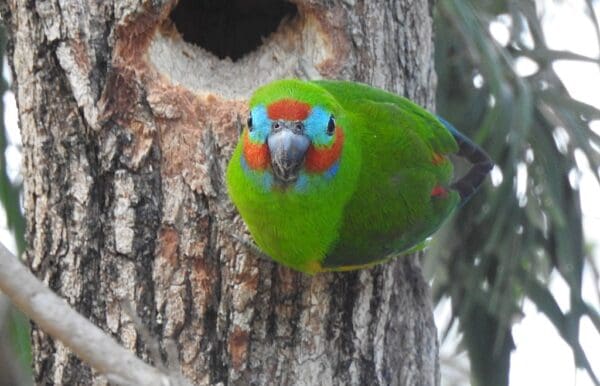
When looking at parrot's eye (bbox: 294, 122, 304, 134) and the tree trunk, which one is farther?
the tree trunk

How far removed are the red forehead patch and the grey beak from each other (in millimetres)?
19

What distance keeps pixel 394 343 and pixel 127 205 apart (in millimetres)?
853

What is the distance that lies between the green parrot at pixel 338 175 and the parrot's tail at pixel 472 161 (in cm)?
7

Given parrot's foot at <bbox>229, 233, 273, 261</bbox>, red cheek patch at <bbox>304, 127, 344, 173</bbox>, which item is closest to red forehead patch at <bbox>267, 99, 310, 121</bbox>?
red cheek patch at <bbox>304, 127, 344, 173</bbox>

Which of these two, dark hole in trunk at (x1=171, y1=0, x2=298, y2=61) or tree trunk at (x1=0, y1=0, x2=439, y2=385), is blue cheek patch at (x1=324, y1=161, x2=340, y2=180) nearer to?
tree trunk at (x1=0, y1=0, x2=439, y2=385)

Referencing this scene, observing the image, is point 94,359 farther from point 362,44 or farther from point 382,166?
point 362,44

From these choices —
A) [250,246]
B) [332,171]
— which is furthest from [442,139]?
[250,246]

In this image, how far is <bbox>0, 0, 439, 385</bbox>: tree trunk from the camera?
2.83 metres

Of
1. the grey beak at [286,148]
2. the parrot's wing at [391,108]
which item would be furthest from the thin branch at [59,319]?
the parrot's wing at [391,108]

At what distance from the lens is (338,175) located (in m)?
2.74

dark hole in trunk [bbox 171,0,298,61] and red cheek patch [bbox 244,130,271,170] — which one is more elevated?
dark hole in trunk [bbox 171,0,298,61]

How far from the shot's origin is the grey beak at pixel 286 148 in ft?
8.28

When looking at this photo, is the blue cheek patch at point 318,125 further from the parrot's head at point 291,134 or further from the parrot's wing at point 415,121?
the parrot's wing at point 415,121

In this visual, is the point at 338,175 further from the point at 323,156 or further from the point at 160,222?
the point at 160,222
